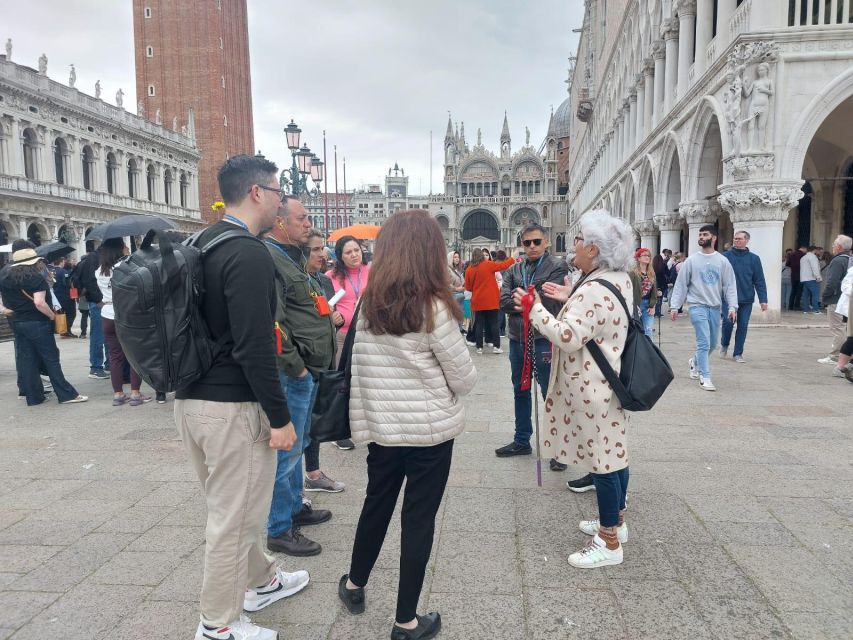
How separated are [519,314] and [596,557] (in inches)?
88.7

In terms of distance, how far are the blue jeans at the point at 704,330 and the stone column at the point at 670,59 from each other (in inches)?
528

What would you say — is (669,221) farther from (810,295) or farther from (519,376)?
(519,376)

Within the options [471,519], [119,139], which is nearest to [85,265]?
[471,519]

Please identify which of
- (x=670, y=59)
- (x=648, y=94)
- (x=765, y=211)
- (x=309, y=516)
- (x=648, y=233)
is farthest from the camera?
(x=648, y=233)

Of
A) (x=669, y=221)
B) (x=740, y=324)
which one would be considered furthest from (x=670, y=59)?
(x=740, y=324)

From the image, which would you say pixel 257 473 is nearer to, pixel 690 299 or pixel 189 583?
pixel 189 583

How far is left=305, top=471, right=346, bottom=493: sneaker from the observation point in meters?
4.31

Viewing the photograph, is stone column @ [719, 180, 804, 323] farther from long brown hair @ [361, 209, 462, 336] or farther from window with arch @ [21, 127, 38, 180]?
window with arch @ [21, 127, 38, 180]

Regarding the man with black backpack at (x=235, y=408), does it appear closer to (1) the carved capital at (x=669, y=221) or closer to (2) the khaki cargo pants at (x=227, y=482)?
(2) the khaki cargo pants at (x=227, y=482)

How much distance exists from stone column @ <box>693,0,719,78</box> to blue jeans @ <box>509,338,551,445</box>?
13933mm

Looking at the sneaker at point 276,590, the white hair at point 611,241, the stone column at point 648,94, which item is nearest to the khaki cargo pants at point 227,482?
the sneaker at point 276,590

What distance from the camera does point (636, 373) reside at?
317cm

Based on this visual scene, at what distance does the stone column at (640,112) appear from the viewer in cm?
2319

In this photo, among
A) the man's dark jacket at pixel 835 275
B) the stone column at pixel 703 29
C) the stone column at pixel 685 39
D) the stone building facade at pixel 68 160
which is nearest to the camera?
the man's dark jacket at pixel 835 275
